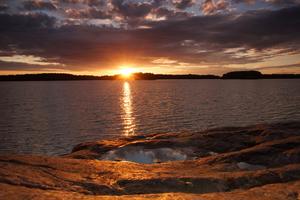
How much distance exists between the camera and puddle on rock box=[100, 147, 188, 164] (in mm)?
23831

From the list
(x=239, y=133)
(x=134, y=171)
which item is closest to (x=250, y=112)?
(x=239, y=133)

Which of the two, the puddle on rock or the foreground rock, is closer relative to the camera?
the foreground rock

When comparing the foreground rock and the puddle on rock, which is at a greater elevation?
the foreground rock

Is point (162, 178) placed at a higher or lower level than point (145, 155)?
higher

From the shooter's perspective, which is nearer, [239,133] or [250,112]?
[239,133]

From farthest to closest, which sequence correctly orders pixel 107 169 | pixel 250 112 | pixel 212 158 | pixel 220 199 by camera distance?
pixel 250 112 → pixel 212 158 → pixel 107 169 → pixel 220 199

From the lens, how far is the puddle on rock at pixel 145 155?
23.8 metres

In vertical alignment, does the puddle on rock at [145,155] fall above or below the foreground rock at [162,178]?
below

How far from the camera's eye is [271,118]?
6288 cm

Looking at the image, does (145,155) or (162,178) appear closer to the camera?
(162,178)

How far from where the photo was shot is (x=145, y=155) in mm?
24453

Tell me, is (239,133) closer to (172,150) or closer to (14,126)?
(172,150)

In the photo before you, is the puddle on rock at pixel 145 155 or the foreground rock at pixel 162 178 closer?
the foreground rock at pixel 162 178

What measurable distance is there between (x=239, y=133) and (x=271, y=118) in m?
38.6
